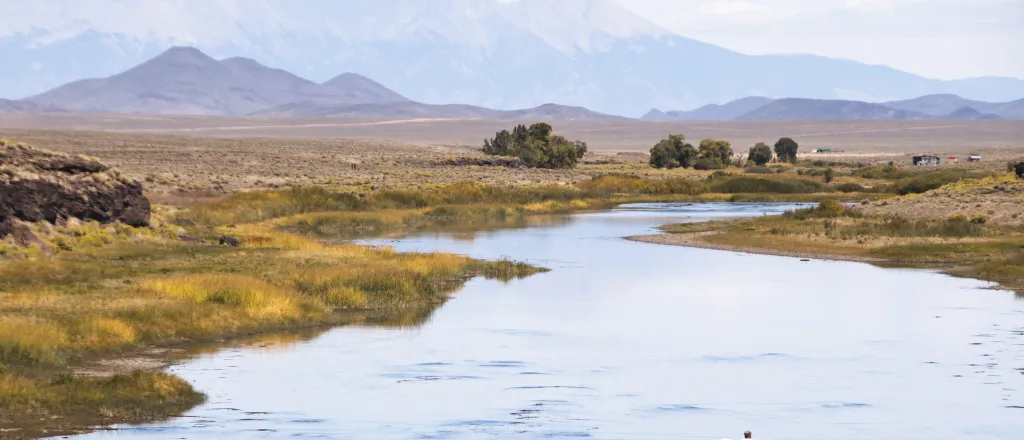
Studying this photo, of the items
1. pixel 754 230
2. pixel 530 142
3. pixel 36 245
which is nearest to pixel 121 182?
pixel 36 245

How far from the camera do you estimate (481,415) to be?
83.4 ft

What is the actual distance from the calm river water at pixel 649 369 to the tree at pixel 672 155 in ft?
360

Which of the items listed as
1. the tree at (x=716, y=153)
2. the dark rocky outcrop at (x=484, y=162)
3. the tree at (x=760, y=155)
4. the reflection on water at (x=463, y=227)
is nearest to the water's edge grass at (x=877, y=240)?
the reflection on water at (x=463, y=227)

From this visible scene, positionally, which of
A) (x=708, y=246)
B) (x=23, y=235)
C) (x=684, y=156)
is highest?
(x=23, y=235)

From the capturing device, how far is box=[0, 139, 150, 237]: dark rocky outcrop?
42375 millimetres

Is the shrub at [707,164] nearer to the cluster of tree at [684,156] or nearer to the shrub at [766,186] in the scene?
the cluster of tree at [684,156]

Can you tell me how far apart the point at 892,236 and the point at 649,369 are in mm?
34944

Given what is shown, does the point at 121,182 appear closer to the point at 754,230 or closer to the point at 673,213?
the point at 754,230

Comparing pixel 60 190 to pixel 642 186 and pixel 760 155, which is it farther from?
pixel 760 155

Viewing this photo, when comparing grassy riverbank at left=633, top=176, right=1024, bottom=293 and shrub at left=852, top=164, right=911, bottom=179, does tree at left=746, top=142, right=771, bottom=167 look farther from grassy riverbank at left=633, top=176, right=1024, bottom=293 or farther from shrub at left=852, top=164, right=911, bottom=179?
grassy riverbank at left=633, top=176, right=1024, bottom=293

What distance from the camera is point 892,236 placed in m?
62.7

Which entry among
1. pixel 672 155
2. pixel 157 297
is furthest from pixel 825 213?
pixel 672 155

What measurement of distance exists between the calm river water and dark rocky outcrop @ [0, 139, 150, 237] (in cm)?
1239

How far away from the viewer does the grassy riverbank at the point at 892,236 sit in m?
55.2
